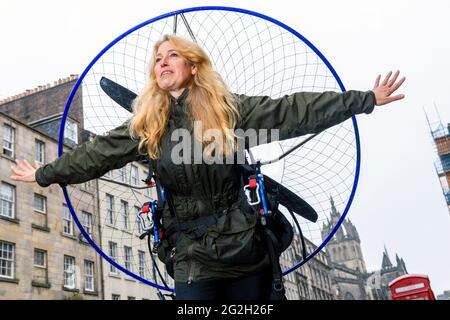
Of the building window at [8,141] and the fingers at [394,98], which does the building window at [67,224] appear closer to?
the building window at [8,141]

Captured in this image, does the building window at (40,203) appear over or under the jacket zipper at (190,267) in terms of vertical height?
over

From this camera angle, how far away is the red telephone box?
1297cm

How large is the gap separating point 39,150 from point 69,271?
7459 millimetres

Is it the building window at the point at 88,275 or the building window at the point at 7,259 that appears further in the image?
the building window at the point at 88,275

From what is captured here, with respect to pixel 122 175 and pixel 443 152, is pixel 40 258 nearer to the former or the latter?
pixel 122 175

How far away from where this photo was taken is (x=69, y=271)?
29.8 m

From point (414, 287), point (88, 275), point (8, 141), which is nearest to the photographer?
point (414, 287)

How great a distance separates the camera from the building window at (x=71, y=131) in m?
4.36

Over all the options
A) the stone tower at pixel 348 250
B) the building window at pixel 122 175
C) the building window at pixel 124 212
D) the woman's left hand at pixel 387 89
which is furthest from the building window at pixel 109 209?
the stone tower at pixel 348 250

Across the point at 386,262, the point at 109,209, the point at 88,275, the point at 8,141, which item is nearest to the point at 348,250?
the point at 386,262

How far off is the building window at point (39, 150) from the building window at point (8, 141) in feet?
5.45

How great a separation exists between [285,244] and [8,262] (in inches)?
1015
